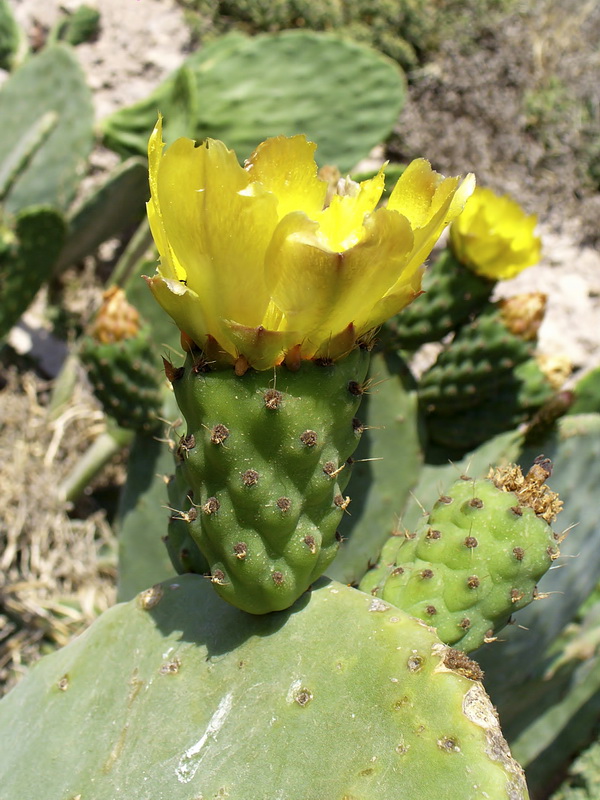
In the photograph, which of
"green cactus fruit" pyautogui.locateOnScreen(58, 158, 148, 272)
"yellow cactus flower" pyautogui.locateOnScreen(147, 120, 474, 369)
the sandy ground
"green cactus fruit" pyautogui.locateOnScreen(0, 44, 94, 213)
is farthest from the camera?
the sandy ground

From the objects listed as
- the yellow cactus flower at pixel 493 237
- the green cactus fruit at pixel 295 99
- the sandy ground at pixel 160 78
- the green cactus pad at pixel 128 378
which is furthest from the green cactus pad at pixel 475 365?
the sandy ground at pixel 160 78

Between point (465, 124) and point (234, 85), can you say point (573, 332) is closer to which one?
point (465, 124)

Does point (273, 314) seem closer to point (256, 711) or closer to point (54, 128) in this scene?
point (256, 711)

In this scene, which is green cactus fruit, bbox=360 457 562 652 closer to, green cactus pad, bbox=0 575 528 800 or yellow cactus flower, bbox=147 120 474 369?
green cactus pad, bbox=0 575 528 800

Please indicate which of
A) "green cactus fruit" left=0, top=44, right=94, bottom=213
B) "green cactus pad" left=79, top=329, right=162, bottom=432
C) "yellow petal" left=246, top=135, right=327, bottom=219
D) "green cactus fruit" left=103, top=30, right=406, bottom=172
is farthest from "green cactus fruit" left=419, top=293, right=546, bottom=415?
"green cactus fruit" left=0, top=44, right=94, bottom=213

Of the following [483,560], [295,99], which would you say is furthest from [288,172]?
[295,99]
